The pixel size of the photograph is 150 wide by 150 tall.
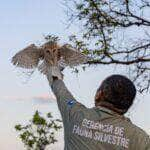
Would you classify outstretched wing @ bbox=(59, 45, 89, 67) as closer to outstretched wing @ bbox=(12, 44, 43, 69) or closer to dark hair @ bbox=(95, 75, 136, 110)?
outstretched wing @ bbox=(12, 44, 43, 69)

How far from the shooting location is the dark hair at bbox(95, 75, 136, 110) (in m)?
3.48

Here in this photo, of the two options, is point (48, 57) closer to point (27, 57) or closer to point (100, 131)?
point (27, 57)

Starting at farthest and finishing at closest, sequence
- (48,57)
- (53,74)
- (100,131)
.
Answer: (48,57) → (53,74) → (100,131)

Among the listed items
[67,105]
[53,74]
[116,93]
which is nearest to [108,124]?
[116,93]

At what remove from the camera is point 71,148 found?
137 inches

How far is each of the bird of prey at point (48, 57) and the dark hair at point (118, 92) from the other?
0.59m

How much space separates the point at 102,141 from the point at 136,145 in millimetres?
187

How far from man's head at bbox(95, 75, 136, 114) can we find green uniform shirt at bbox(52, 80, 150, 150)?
0.04 metres

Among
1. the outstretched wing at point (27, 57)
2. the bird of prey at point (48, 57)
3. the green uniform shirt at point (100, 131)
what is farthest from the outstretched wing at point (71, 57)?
the green uniform shirt at point (100, 131)

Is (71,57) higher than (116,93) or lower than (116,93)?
higher

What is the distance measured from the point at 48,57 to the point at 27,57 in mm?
137

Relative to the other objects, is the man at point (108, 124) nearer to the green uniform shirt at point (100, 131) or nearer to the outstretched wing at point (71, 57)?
the green uniform shirt at point (100, 131)

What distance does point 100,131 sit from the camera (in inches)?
Answer: 137

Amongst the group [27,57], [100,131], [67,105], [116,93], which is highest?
[27,57]
